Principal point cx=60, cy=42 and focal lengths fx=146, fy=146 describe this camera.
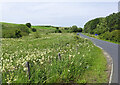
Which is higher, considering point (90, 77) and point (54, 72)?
point (54, 72)

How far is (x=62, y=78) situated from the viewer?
6398mm

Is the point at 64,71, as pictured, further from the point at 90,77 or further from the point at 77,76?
the point at 90,77

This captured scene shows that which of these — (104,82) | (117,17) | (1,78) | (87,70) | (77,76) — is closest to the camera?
(1,78)

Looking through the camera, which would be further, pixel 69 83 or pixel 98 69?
pixel 98 69

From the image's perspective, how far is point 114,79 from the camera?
23.0ft

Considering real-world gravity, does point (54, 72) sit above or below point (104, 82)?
above

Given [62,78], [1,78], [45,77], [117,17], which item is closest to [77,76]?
[62,78]

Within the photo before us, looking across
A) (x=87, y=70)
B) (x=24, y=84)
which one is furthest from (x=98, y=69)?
(x=24, y=84)

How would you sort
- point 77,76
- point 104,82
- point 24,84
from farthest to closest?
point 77,76 < point 104,82 < point 24,84

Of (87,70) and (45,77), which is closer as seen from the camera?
(45,77)

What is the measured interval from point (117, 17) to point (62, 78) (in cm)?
5342

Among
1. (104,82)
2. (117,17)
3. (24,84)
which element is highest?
(117,17)

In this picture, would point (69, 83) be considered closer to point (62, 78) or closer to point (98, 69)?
point (62, 78)

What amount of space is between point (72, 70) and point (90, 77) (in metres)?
0.97
